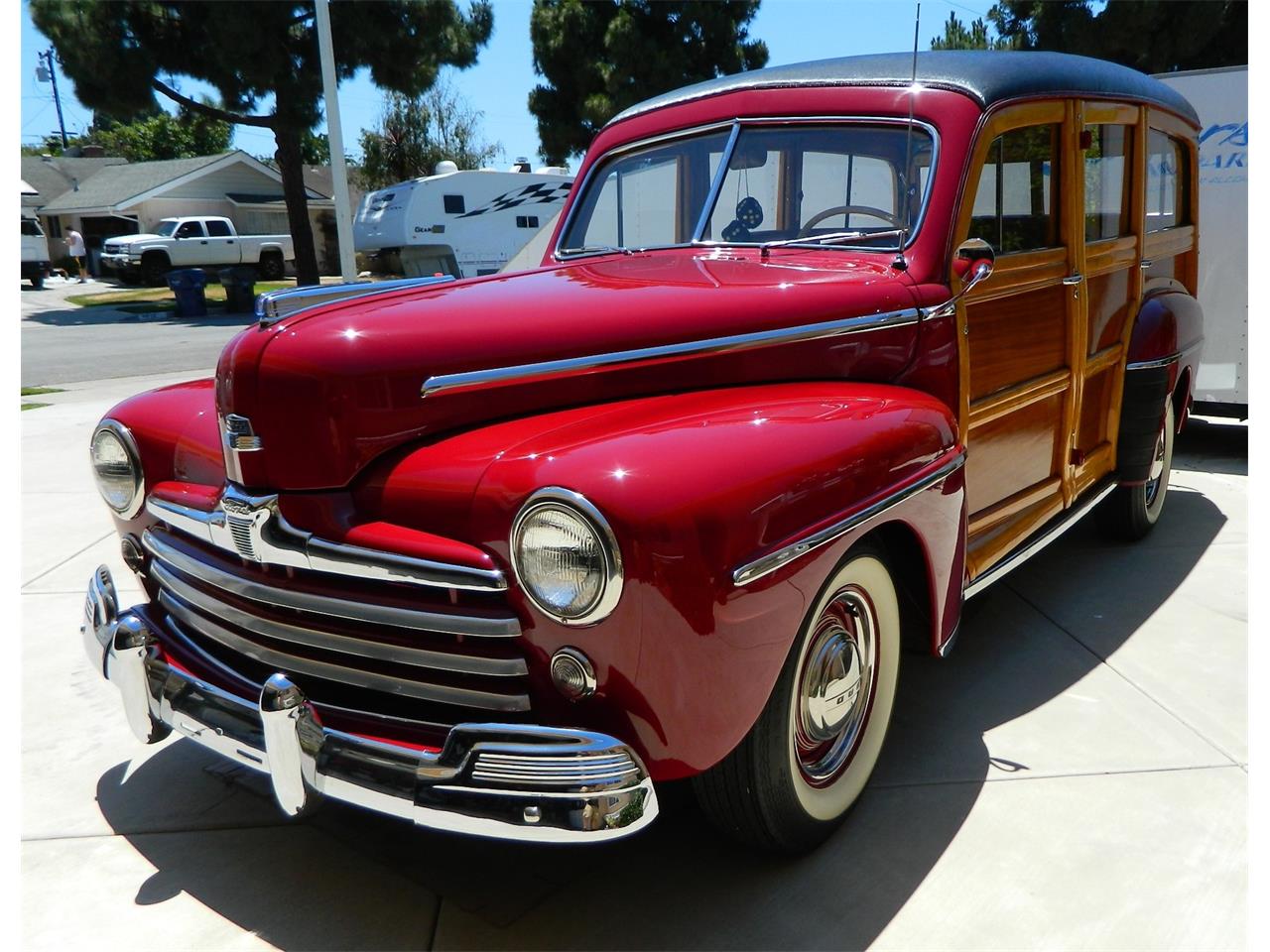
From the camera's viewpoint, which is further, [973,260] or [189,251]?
[189,251]

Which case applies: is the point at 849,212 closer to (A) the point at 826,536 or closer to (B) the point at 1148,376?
(A) the point at 826,536

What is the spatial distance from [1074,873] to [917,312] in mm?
1467

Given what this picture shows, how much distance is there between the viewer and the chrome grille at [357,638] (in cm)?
202

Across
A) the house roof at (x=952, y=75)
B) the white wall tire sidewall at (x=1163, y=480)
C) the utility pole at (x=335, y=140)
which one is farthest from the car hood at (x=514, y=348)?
the utility pole at (x=335, y=140)

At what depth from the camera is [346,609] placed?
6.91 ft

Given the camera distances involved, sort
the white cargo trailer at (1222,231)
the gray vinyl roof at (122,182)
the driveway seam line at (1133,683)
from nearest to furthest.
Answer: the driveway seam line at (1133,683) → the white cargo trailer at (1222,231) → the gray vinyl roof at (122,182)

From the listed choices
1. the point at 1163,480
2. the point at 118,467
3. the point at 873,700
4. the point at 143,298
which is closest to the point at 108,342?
the point at 143,298

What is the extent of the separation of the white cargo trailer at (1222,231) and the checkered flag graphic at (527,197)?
14.9 meters

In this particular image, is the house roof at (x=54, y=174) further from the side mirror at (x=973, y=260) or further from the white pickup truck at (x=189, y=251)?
the side mirror at (x=973, y=260)

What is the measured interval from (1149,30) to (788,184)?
66.8ft

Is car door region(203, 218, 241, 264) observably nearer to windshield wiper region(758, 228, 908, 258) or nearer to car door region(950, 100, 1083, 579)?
windshield wiper region(758, 228, 908, 258)

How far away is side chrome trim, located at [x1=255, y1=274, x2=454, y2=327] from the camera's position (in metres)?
2.40

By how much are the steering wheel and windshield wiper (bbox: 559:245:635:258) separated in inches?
22.7

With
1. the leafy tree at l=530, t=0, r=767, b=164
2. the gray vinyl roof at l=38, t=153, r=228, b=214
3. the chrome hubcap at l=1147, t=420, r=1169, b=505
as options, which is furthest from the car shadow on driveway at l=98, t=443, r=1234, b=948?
the gray vinyl roof at l=38, t=153, r=228, b=214
